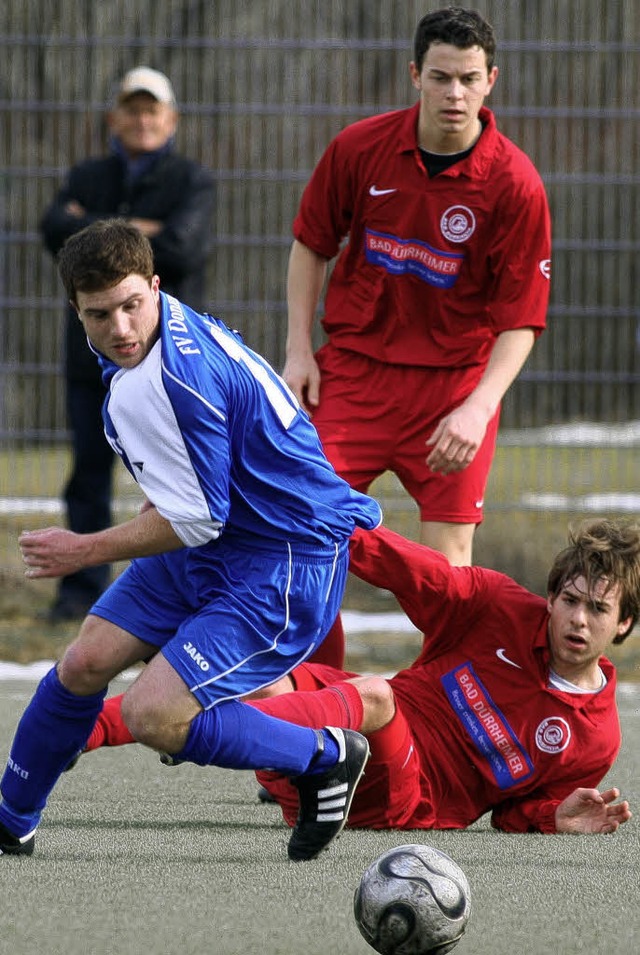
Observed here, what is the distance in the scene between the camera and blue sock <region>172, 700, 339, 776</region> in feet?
12.9

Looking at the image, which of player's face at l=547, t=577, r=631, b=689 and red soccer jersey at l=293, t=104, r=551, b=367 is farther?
red soccer jersey at l=293, t=104, r=551, b=367

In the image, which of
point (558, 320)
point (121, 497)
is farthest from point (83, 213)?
point (558, 320)

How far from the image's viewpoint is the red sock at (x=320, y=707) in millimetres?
4176

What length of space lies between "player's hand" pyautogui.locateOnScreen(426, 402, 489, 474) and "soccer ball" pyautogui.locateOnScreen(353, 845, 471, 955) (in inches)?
70.4

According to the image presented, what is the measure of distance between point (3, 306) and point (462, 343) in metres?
3.84

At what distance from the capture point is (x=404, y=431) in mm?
5410

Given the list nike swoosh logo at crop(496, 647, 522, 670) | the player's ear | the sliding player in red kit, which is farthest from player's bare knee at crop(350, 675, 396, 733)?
the player's ear

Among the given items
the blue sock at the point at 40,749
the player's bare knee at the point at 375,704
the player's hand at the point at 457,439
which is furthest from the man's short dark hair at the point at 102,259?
the player's hand at the point at 457,439

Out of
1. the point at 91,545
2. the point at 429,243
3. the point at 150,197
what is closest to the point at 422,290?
the point at 429,243

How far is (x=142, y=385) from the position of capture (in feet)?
12.2

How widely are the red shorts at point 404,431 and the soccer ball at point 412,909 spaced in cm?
216

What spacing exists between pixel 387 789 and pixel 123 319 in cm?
149

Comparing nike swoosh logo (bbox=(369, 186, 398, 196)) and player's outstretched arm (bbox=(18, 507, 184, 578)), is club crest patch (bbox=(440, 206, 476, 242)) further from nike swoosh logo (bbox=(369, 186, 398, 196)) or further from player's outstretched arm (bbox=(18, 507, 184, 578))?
player's outstretched arm (bbox=(18, 507, 184, 578))

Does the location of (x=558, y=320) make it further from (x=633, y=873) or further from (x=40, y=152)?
(x=633, y=873)
